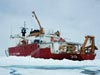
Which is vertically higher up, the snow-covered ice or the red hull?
the red hull

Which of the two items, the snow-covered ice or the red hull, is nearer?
the snow-covered ice

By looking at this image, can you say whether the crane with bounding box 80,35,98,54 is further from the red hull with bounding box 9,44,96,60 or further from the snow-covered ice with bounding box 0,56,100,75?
the snow-covered ice with bounding box 0,56,100,75

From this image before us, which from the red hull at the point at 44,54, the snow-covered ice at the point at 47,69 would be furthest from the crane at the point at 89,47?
the snow-covered ice at the point at 47,69

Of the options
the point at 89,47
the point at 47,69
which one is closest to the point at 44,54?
the point at 89,47

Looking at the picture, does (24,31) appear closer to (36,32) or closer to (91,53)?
(36,32)

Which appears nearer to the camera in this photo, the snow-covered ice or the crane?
the snow-covered ice

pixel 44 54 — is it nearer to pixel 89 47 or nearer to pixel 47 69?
pixel 89 47

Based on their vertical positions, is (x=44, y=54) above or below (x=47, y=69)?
above

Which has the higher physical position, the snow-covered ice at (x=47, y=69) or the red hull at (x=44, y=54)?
the red hull at (x=44, y=54)

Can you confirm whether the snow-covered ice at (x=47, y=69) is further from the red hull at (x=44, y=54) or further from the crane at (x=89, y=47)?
the crane at (x=89, y=47)

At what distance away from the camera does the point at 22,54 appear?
54625 mm

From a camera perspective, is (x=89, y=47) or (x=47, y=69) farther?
(x=89, y=47)

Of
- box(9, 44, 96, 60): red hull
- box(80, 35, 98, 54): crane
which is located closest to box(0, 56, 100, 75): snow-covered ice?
box(9, 44, 96, 60): red hull

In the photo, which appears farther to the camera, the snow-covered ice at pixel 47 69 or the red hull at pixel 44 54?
the red hull at pixel 44 54
